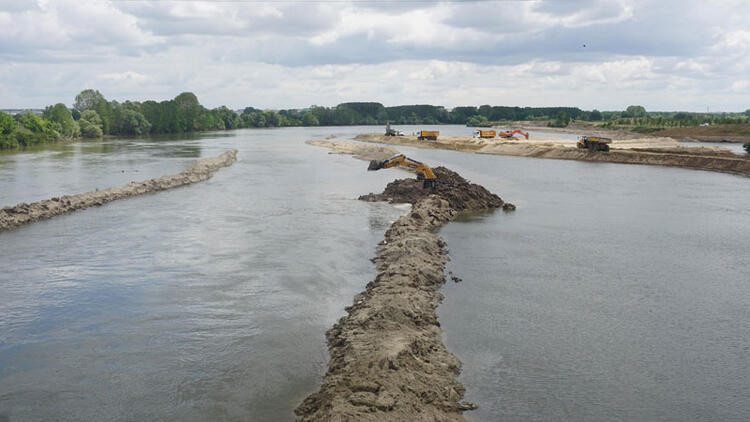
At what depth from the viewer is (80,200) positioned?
3108cm

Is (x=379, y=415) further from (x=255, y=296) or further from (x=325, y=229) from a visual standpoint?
(x=325, y=229)

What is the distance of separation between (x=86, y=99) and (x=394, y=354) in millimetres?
155704

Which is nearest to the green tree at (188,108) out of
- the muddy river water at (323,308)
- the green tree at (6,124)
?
the green tree at (6,124)

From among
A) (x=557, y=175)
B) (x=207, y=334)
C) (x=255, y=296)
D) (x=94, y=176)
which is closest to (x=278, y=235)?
(x=255, y=296)

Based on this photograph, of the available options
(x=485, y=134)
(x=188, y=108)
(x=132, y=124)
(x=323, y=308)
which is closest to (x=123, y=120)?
(x=132, y=124)

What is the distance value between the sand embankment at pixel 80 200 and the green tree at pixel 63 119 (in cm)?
7005

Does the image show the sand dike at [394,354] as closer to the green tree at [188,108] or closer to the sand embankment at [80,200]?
the sand embankment at [80,200]

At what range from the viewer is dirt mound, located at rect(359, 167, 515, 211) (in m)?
31.9

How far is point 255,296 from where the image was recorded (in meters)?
16.0

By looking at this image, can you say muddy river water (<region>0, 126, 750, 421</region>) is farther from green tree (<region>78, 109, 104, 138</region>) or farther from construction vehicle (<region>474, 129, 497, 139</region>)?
green tree (<region>78, 109, 104, 138</region>)

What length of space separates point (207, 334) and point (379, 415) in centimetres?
612

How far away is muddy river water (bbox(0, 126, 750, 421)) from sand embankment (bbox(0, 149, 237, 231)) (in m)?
0.85

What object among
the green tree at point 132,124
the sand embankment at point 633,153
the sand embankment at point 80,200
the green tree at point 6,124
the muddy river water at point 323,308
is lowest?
the muddy river water at point 323,308

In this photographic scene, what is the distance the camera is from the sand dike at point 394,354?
9.16 m
